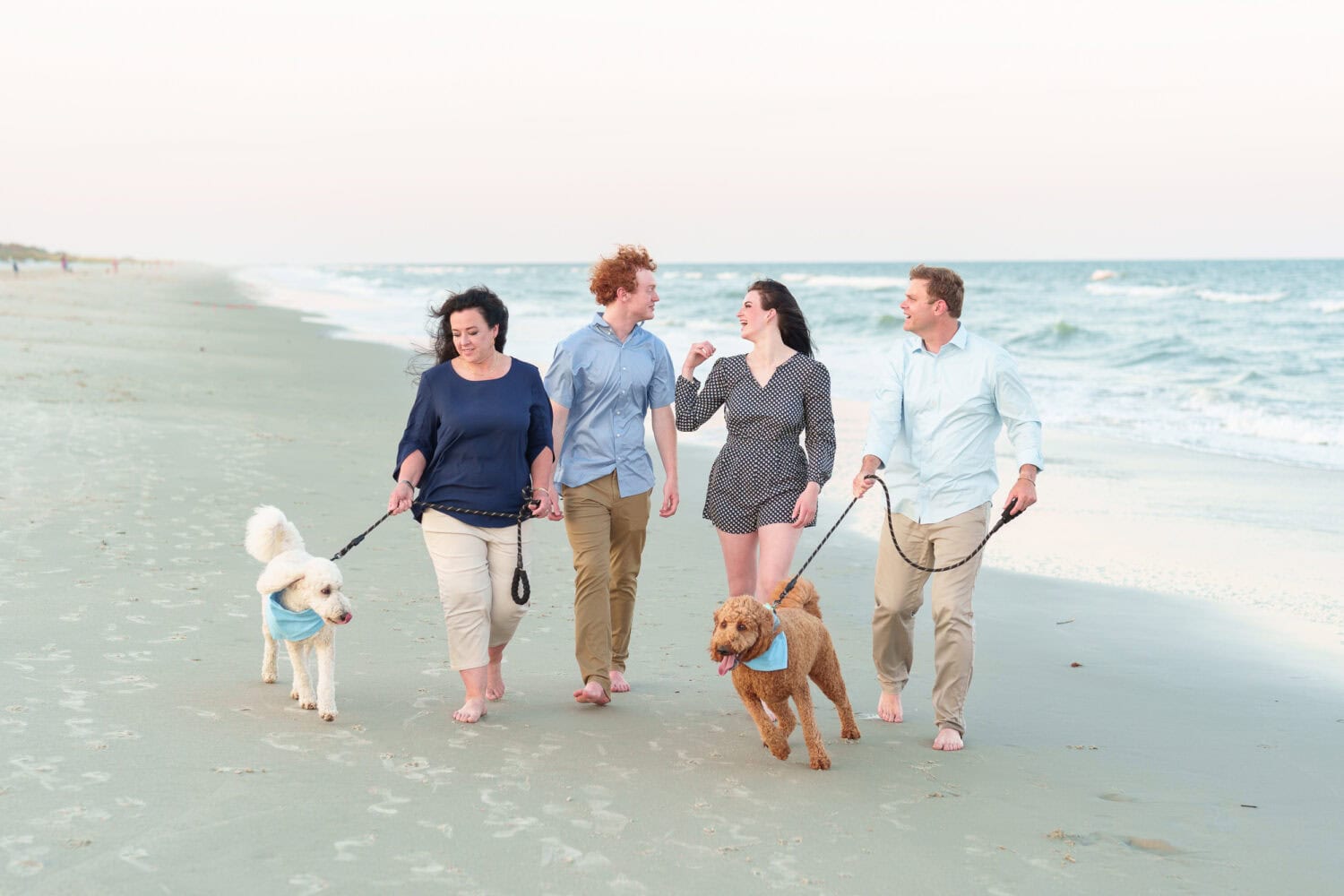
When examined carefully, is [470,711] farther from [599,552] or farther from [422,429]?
[422,429]

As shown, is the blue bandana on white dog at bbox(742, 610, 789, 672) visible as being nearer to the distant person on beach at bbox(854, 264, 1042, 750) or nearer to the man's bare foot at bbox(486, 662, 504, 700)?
the distant person on beach at bbox(854, 264, 1042, 750)

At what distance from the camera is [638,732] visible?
4.89 metres

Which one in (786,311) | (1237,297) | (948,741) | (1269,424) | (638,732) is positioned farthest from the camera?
(1237,297)

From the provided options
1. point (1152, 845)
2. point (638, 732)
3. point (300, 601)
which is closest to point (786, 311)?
point (638, 732)

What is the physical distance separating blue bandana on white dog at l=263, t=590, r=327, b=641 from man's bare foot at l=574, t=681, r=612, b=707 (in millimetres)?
1109

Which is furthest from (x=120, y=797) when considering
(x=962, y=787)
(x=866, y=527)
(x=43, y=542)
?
(x=866, y=527)

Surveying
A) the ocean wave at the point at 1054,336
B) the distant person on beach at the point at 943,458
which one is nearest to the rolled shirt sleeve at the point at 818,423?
the distant person on beach at the point at 943,458

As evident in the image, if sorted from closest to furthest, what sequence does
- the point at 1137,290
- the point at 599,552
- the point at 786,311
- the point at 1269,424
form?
1. the point at 599,552
2. the point at 786,311
3. the point at 1269,424
4. the point at 1137,290

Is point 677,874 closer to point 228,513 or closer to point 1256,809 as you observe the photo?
point 1256,809

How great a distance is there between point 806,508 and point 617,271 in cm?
131

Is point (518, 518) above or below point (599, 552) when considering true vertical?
above

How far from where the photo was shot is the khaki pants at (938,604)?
4.82m

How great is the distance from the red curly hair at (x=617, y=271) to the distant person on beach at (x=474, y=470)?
530 millimetres

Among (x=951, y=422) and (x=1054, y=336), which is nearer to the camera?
(x=951, y=422)
